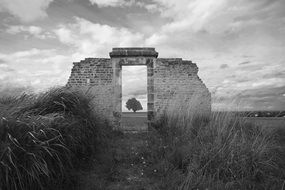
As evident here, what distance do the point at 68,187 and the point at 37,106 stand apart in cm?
158

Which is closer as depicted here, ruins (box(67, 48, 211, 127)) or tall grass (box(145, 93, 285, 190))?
tall grass (box(145, 93, 285, 190))

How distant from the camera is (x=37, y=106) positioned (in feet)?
13.3

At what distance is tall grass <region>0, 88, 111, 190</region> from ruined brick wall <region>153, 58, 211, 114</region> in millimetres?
4878

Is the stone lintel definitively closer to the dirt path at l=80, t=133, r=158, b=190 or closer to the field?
the field

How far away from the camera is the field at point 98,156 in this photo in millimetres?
2768

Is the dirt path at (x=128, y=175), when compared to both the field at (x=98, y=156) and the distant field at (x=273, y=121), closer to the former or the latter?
the field at (x=98, y=156)

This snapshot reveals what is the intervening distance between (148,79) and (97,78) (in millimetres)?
1943

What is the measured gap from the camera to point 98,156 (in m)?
4.38

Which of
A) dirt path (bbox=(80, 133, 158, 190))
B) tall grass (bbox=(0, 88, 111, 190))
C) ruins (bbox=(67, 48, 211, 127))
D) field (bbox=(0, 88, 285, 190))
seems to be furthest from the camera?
ruins (bbox=(67, 48, 211, 127))

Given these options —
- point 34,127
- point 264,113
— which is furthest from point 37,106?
point 264,113

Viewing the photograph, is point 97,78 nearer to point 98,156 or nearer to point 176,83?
point 176,83

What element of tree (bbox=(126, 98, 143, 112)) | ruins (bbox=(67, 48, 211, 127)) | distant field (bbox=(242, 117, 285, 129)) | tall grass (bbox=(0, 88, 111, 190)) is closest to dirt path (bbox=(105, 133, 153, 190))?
tall grass (bbox=(0, 88, 111, 190))

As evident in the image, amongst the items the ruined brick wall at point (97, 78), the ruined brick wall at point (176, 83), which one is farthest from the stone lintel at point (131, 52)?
the ruined brick wall at point (176, 83)

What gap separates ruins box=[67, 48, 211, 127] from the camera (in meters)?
8.88
